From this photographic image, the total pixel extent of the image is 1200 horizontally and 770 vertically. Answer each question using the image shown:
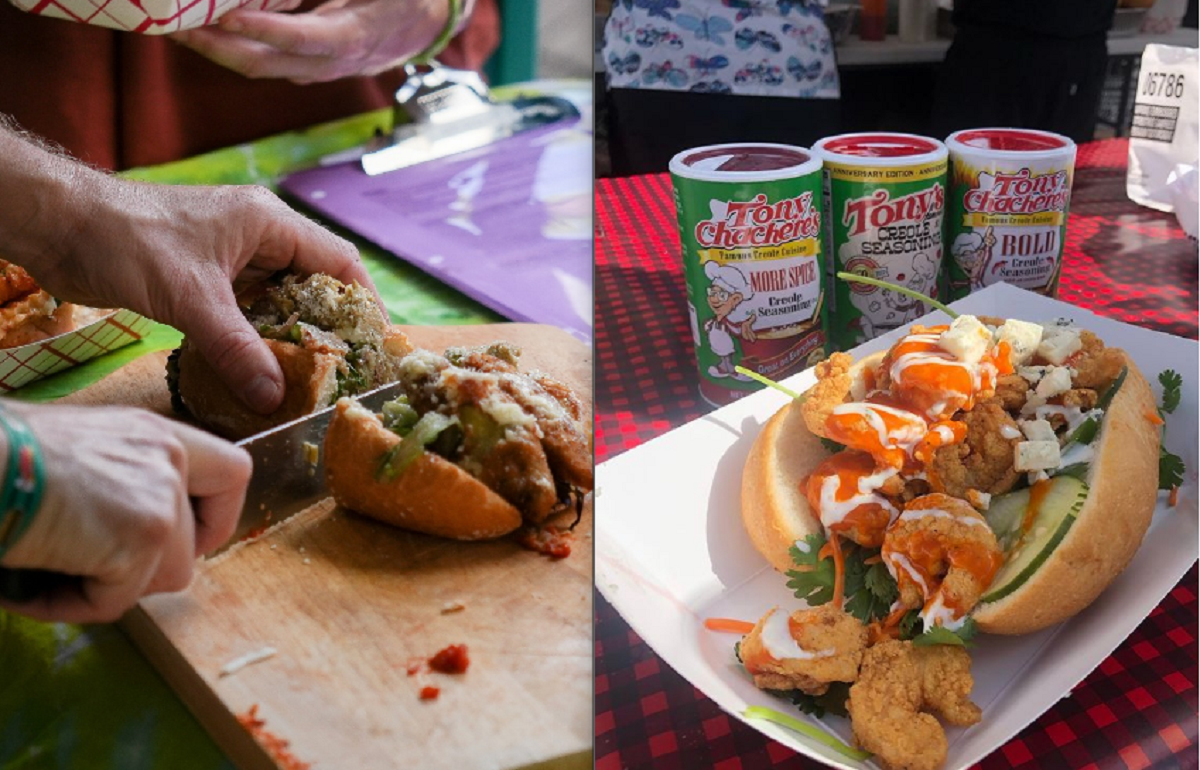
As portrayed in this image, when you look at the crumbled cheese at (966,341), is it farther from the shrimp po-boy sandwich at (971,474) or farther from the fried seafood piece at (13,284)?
the fried seafood piece at (13,284)

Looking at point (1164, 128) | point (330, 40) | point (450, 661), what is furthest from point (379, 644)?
point (1164, 128)

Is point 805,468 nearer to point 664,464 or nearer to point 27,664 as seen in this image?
point 664,464

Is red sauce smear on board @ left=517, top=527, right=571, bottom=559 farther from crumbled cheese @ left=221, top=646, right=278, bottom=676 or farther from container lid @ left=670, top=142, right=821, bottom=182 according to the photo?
container lid @ left=670, top=142, right=821, bottom=182

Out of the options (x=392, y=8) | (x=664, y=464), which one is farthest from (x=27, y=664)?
(x=392, y=8)

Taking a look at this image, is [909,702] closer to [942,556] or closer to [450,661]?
[942,556]

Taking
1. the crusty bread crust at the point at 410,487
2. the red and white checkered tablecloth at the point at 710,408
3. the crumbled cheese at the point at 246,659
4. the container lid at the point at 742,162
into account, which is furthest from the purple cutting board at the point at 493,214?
the crumbled cheese at the point at 246,659

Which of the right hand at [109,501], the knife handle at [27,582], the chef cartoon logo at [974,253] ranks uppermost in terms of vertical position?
the right hand at [109,501]
